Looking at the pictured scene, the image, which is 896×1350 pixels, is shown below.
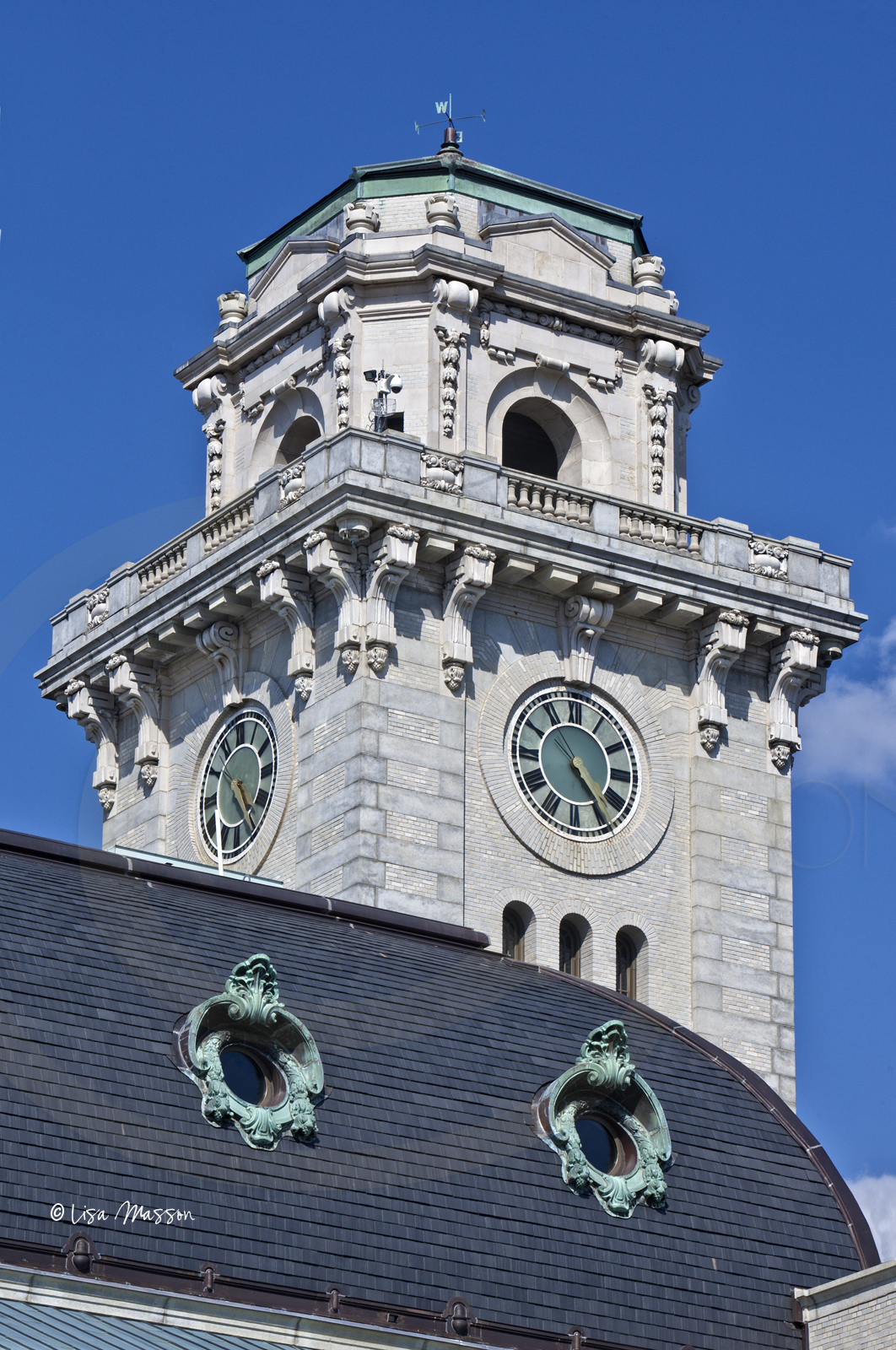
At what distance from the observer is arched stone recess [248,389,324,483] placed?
261ft

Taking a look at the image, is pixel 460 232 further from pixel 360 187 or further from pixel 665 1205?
pixel 665 1205

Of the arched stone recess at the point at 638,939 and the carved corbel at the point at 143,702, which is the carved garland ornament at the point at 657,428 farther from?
the carved corbel at the point at 143,702

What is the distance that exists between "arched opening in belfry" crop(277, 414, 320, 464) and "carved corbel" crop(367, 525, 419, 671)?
7.62m

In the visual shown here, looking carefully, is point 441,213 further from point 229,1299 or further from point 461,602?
point 229,1299

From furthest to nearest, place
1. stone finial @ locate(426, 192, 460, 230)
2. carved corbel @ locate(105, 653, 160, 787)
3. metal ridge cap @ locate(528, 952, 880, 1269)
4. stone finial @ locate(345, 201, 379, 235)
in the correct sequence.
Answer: carved corbel @ locate(105, 653, 160, 787), stone finial @ locate(345, 201, 379, 235), stone finial @ locate(426, 192, 460, 230), metal ridge cap @ locate(528, 952, 880, 1269)

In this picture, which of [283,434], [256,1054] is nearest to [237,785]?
[283,434]

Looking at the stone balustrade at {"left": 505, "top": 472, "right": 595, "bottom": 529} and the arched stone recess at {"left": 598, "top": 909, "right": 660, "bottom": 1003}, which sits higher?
the stone balustrade at {"left": 505, "top": 472, "right": 595, "bottom": 529}

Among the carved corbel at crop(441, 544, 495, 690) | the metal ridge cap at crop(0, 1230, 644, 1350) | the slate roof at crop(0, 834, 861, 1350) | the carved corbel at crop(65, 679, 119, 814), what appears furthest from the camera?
the carved corbel at crop(65, 679, 119, 814)

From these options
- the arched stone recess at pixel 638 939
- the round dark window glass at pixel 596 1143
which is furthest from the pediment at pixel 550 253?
Answer: the round dark window glass at pixel 596 1143

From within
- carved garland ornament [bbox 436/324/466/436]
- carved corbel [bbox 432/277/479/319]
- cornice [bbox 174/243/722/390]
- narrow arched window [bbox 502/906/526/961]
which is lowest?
narrow arched window [bbox 502/906/526/961]

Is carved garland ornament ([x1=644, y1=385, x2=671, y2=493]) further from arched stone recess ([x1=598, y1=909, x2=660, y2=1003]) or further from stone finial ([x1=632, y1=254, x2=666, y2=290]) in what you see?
arched stone recess ([x1=598, y1=909, x2=660, y2=1003])

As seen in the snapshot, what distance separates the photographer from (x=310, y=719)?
240 ft

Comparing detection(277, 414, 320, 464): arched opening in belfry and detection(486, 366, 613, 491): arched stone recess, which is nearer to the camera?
detection(486, 366, 613, 491): arched stone recess

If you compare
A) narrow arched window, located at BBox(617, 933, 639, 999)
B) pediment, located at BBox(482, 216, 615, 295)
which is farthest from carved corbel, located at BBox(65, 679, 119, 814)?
pediment, located at BBox(482, 216, 615, 295)
